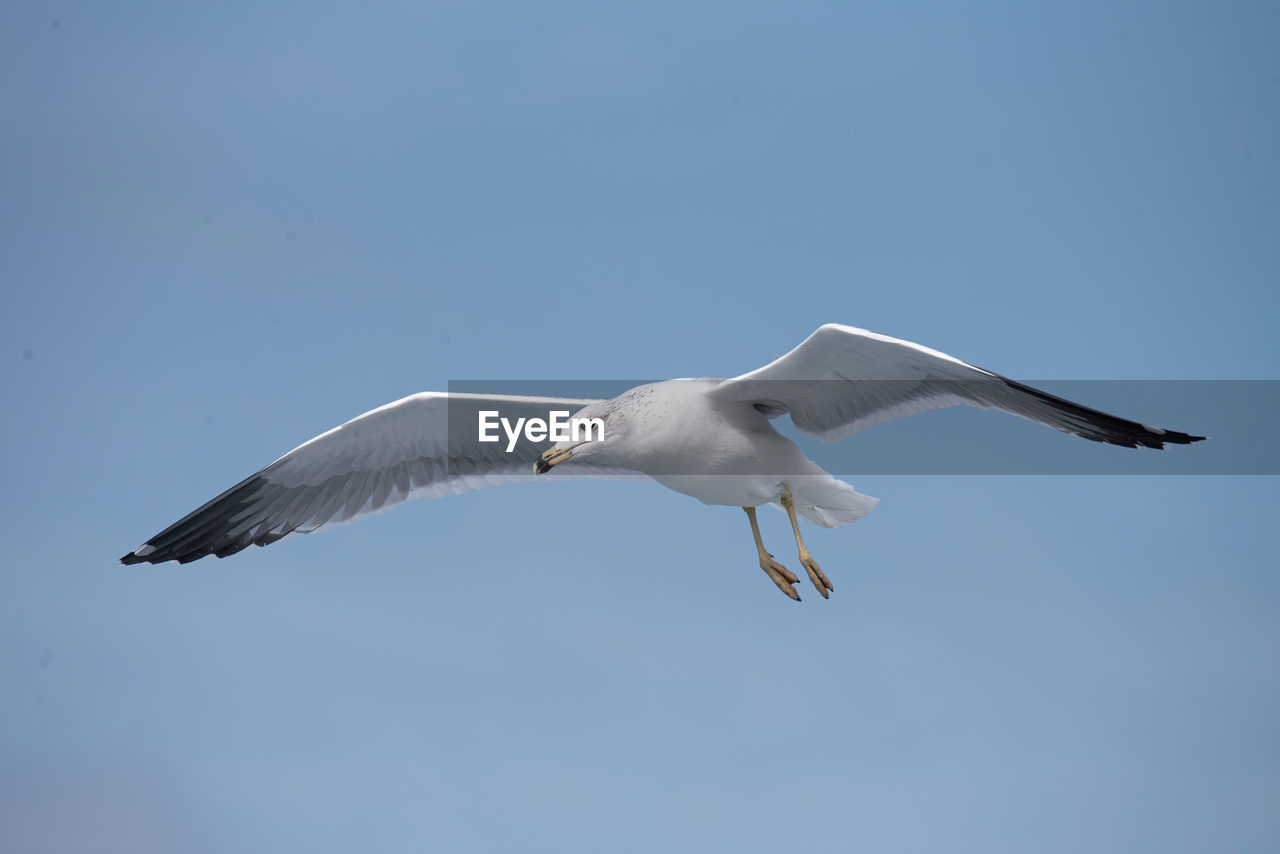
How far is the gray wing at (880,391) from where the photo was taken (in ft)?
18.7

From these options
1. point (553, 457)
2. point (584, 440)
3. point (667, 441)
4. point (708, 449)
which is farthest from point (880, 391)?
point (553, 457)

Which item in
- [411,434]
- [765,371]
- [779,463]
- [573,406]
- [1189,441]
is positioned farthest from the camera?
[411,434]

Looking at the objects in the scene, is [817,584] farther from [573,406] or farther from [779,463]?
[573,406]

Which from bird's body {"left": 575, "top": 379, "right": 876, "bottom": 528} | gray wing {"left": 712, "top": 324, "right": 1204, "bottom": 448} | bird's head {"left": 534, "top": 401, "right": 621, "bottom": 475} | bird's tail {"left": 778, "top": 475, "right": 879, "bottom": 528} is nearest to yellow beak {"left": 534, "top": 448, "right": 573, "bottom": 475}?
bird's head {"left": 534, "top": 401, "right": 621, "bottom": 475}

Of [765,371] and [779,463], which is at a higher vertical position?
[765,371]

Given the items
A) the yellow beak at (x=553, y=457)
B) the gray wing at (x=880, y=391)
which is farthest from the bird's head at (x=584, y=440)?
the gray wing at (x=880, y=391)

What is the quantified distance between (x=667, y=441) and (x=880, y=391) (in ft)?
3.97

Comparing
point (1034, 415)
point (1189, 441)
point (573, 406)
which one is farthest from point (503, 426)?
point (1189, 441)

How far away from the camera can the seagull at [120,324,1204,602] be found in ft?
19.3

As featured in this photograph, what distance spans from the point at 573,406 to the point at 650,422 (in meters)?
1.02

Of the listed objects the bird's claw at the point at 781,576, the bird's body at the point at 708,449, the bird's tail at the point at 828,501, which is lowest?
the bird's claw at the point at 781,576

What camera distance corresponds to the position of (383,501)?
7.89 metres

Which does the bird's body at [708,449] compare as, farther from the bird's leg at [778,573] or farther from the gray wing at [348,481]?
the gray wing at [348,481]

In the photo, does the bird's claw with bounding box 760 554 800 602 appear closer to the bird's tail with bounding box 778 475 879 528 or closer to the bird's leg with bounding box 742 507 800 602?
the bird's leg with bounding box 742 507 800 602
